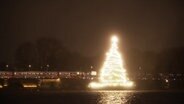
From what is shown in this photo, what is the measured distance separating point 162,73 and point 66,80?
28066 millimetres

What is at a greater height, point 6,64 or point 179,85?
point 6,64

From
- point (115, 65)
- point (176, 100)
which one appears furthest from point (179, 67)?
point (176, 100)

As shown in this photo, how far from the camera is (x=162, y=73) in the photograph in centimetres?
15788

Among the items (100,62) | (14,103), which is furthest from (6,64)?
(14,103)

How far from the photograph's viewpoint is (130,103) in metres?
75.2

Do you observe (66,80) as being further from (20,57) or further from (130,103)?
(130,103)

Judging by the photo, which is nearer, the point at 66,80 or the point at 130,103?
the point at 130,103

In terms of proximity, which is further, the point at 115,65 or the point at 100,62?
the point at 100,62

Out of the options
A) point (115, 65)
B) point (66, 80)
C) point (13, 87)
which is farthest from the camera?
point (66, 80)

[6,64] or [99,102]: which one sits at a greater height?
[6,64]

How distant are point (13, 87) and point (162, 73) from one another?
45718mm

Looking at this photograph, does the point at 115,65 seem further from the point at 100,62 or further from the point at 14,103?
the point at 100,62

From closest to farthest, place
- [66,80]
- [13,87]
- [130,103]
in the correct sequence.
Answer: [130,103], [13,87], [66,80]

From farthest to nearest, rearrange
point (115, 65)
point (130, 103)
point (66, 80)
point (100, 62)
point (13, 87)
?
point (100, 62), point (66, 80), point (13, 87), point (115, 65), point (130, 103)
